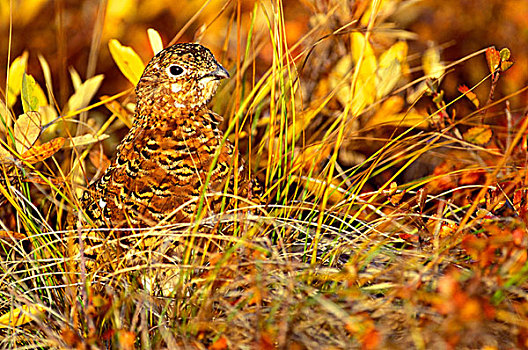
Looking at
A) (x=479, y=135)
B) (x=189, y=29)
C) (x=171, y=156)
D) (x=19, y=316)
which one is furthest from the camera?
(x=189, y=29)

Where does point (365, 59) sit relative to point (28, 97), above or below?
below

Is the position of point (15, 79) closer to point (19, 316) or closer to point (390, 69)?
point (19, 316)

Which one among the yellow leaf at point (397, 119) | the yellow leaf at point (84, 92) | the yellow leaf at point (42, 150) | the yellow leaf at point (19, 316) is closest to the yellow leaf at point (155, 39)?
the yellow leaf at point (84, 92)

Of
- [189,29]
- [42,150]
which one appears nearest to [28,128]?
[42,150]

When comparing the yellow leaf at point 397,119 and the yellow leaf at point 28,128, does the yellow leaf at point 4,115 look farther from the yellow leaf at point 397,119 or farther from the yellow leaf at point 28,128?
the yellow leaf at point 397,119

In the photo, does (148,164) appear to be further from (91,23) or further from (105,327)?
(91,23)

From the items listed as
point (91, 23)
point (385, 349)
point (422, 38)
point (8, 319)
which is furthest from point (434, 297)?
point (91, 23)

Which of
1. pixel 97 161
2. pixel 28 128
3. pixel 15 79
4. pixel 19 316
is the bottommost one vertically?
pixel 19 316

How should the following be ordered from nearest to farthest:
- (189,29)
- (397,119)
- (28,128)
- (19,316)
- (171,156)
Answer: (19,316) → (171,156) → (28,128) → (397,119) → (189,29)

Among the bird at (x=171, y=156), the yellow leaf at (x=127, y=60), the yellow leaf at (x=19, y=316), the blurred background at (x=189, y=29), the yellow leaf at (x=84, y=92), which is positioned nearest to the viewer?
the yellow leaf at (x=19, y=316)
